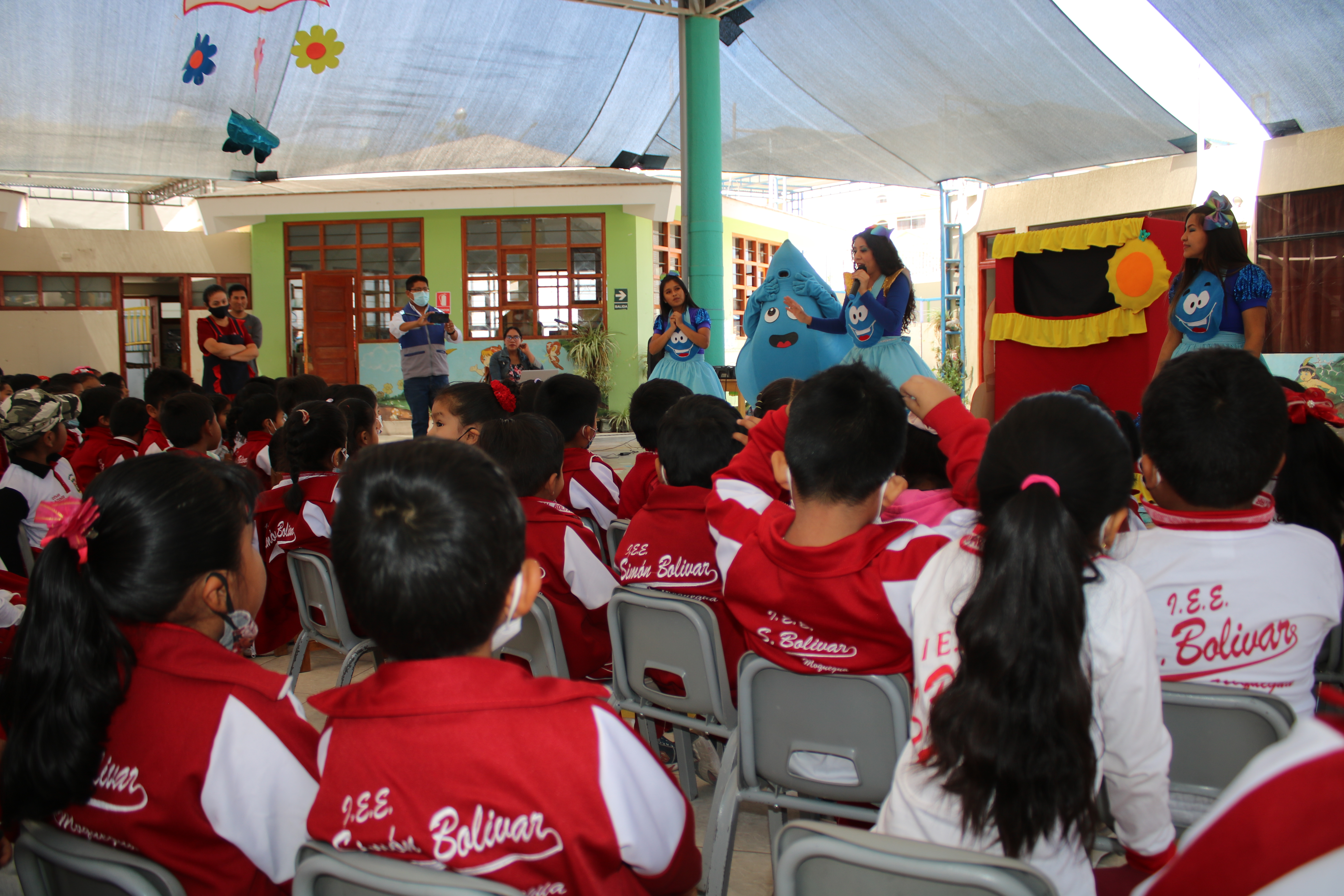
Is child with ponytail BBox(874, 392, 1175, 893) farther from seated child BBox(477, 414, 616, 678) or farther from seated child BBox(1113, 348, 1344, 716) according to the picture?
seated child BBox(477, 414, 616, 678)

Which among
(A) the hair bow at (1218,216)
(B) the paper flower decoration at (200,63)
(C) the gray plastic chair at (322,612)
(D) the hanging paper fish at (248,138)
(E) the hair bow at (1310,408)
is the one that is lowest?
(C) the gray plastic chair at (322,612)

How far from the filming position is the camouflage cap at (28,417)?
2498 millimetres

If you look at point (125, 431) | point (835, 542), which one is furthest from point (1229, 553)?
point (125, 431)

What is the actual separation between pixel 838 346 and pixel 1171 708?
4.19 metres

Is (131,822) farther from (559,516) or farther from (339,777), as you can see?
(559,516)

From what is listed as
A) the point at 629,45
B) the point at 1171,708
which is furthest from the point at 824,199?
the point at 1171,708

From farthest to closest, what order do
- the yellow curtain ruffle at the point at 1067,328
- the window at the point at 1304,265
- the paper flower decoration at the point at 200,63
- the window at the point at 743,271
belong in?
the window at the point at 743,271
the paper flower decoration at the point at 200,63
the window at the point at 1304,265
the yellow curtain ruffle at the point at 1067,328

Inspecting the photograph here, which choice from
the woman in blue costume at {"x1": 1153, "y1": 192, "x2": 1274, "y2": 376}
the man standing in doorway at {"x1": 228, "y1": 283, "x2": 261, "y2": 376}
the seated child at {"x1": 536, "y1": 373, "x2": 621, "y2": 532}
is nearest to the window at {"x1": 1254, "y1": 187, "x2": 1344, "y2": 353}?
the woman in blue costume at {"x1": 1153, "y1": 192, "x2": 1274, "y2": 376}

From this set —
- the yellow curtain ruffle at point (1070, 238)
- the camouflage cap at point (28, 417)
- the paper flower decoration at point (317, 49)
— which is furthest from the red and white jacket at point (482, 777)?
the paper flower decoration at point (317, 49)

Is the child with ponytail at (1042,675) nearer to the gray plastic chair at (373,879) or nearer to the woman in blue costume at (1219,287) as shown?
the gray plastic chair at (373,879)

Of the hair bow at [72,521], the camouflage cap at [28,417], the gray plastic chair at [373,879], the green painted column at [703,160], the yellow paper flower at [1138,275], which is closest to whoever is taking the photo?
the gray plastic chair at [373,879]

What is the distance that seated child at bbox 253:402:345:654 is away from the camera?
7.81ft

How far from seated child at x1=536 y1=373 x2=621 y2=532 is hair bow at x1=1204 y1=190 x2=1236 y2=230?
91.6 inches

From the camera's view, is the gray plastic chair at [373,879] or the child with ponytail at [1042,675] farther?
the child with ponytail at [1042,675]
